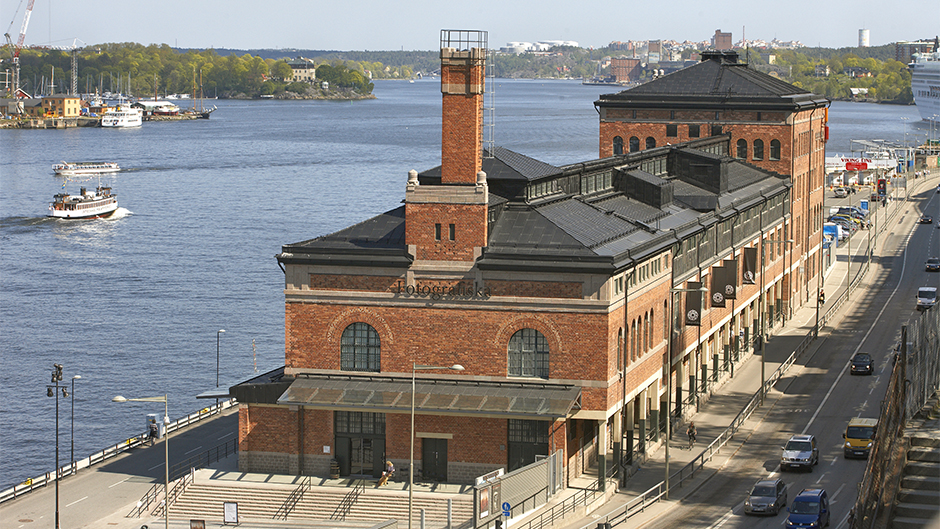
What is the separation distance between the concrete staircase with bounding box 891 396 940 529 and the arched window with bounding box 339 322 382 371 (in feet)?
151

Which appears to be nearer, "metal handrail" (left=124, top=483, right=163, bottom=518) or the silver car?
the silver car

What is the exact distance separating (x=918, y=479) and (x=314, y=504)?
4431cm

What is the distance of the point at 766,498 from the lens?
5856 centimetres

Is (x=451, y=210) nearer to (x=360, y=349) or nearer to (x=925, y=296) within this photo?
(x=360, y=349)

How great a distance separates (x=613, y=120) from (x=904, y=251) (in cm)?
4935

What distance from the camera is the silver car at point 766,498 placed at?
5834cm

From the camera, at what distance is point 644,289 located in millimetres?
68188

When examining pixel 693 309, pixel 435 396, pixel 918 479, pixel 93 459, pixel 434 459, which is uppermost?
pixel 918 479

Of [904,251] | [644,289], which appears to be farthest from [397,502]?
[904,251]

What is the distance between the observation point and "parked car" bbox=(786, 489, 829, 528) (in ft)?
179

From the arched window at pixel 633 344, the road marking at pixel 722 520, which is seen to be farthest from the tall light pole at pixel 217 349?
the road marking at pixel 722 520

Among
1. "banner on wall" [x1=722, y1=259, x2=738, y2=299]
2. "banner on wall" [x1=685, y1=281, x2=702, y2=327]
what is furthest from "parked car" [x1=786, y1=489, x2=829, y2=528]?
"banner on wall" [x1=722, y1=259, x2=738, y2=299]

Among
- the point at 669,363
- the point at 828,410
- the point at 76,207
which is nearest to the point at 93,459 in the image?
the point at 669,363

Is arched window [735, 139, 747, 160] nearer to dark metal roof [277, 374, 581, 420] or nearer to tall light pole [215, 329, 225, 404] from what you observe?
tall light pole [215, 329, 225, 404]
